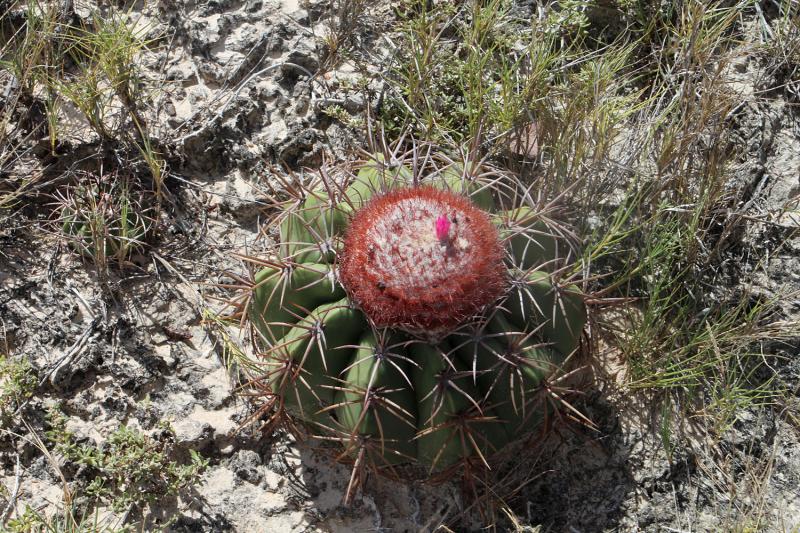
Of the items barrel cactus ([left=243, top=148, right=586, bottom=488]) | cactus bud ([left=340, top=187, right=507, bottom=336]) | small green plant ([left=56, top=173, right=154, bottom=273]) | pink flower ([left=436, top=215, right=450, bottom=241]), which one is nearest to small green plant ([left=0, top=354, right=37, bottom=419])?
small green plant ([left=56, top=173, right=154, bottom=273])

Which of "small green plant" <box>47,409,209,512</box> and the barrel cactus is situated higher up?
the barrel cactus

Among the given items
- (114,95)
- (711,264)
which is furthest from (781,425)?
(114,95)

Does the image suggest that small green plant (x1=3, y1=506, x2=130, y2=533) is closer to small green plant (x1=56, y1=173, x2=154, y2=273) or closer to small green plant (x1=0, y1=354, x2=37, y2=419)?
small green plant (x1=0, y1=354, x2=37, y2=419)

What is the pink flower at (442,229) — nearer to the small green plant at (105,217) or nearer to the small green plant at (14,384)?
the small green plant at (105,217)

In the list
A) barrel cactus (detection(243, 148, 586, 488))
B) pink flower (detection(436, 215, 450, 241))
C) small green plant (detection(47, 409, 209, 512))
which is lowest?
small green plant (detection(47, 409, 209, 512))

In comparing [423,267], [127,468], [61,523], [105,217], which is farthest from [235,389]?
[423,267]

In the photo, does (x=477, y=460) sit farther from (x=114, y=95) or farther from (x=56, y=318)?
(x=114, y=95)

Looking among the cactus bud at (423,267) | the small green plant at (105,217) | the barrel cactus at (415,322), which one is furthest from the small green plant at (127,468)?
the cactus bud at (423,267)
